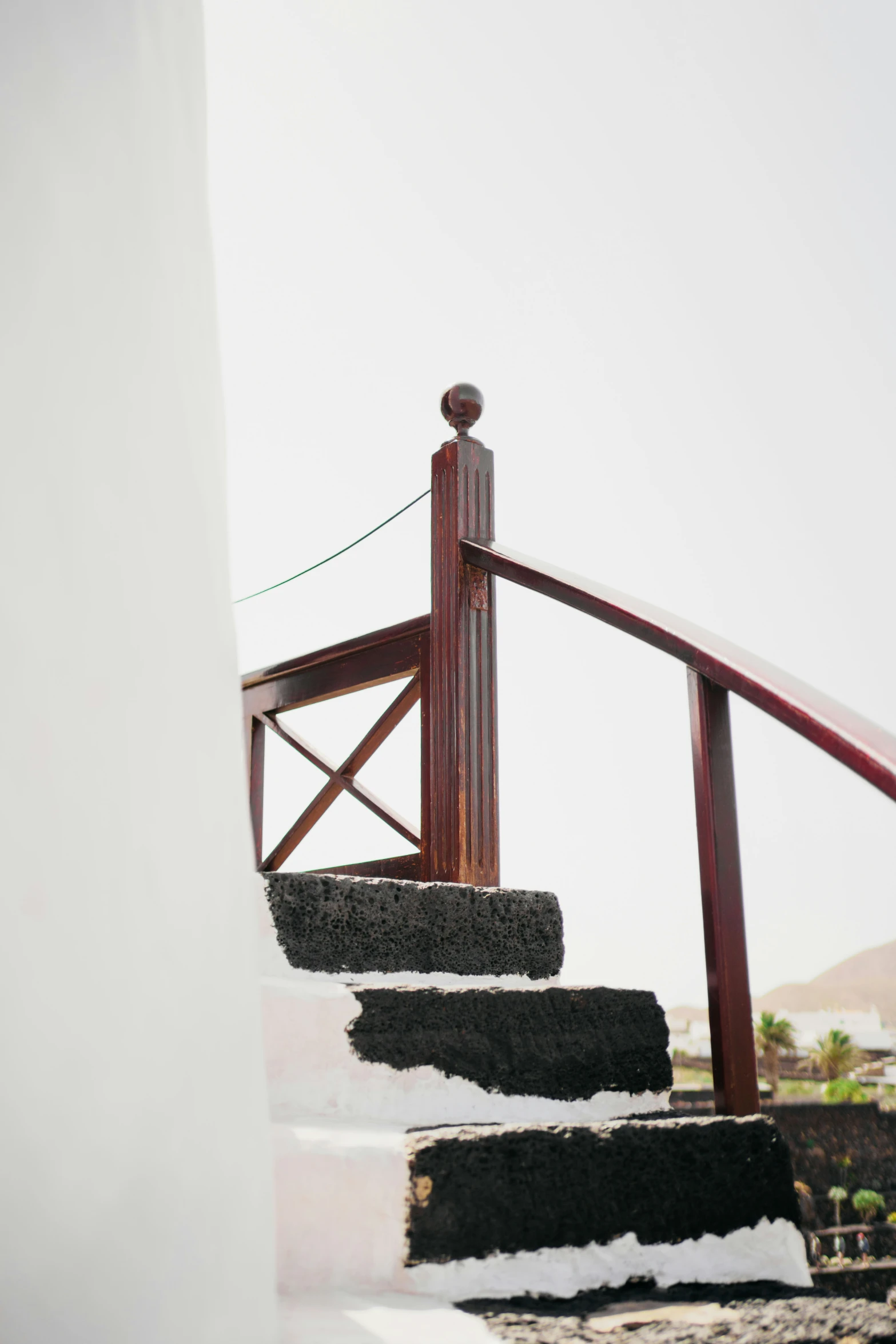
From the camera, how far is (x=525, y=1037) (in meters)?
1.19

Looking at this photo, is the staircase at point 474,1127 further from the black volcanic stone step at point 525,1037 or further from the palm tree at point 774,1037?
the palm tree at point 774,1037

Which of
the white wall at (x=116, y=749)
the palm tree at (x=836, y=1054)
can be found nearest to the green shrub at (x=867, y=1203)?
the palm tree at (x=836, y=1054)

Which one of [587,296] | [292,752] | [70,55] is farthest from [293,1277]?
[587,296]

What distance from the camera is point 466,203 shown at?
5.26 metres

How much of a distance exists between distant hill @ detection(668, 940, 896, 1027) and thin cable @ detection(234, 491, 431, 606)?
4063cm

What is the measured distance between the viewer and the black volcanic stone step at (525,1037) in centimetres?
112

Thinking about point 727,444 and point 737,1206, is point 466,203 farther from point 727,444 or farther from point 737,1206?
point 727,444

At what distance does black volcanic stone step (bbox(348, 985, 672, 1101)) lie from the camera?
1.12m

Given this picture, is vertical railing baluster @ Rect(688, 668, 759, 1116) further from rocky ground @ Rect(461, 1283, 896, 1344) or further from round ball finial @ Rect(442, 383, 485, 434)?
round ball finial @ Rect(442, 383, 485, 434)

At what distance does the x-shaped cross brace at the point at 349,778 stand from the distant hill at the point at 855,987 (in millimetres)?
40759

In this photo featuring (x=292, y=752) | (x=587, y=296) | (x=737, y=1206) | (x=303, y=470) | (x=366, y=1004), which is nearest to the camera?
(x=737, y=1206)

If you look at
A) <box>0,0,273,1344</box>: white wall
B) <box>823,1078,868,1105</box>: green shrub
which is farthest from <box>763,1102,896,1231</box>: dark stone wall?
<box>0,0,273,1344</box>: white wall

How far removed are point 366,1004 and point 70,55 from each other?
105cm

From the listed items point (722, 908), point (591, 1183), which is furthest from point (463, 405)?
point (591, 1183)
